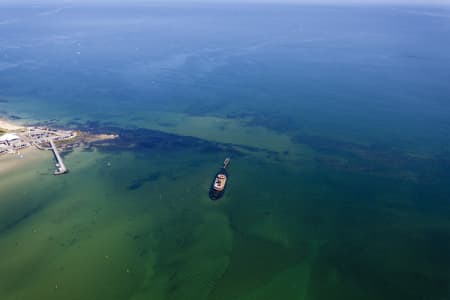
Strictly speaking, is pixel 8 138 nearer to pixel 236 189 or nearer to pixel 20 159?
pixel 20 159

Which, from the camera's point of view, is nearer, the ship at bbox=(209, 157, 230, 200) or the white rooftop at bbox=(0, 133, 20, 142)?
the ship at bbox=(209, 157, 230, 200)

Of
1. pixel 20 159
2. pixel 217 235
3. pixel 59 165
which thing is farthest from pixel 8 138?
pixel 217 235

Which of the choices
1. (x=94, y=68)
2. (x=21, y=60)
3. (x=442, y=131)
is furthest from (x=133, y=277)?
(x=21, y=60)

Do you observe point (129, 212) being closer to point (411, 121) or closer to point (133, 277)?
point (133, 277)

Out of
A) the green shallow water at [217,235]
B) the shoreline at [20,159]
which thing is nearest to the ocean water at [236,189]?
the green shallow water at [217,235]

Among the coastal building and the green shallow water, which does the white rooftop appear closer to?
the coastal building

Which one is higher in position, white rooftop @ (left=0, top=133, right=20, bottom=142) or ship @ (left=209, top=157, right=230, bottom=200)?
ship @ (left=209, top=157, right=230, bottom=200)

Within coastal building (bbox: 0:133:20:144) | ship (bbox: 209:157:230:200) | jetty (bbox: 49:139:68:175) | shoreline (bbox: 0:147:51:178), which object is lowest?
shoreline (bbox: 0:147:51:178)

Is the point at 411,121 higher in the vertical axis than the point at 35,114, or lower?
higher

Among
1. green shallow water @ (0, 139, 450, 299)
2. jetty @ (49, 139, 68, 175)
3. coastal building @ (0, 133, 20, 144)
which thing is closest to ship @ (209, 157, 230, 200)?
green shallow water @ (0, 139, 450, 299)
